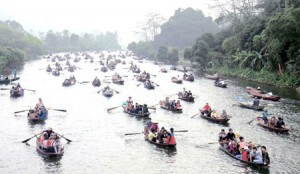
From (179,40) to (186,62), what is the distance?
2623 centimetres

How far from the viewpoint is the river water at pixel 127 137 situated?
83.5 ft

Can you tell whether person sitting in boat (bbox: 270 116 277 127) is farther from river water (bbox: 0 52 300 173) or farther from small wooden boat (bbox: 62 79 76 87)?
small wooden boat (bbox: 62 79 76 87)

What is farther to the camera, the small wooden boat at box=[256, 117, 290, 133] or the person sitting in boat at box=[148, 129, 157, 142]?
the small wooden boat at box=[256, 117, 290, 133]

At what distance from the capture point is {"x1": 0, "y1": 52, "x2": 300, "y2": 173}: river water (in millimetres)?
25453

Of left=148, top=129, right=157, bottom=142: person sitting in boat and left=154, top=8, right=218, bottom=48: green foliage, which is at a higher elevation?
left=154, top=8, right=218, bottom=48: green foliage

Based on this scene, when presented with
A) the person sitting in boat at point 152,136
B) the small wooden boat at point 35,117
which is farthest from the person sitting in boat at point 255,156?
the small wooden boat at point 35,117

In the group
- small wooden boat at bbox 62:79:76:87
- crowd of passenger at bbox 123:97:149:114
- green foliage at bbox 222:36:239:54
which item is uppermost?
green foliage at bbox 222:36:239:54

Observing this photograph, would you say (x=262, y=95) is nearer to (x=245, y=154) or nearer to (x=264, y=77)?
(x=264, y=77)

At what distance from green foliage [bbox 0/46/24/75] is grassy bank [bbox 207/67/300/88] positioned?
1591 inches

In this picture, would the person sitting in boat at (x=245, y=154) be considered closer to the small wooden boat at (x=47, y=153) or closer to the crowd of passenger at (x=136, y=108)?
the small wooden boat at (x=47, y=153)

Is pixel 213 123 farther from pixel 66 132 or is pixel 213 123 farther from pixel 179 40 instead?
pixel 179 40

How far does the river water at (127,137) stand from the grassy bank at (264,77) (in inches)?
100

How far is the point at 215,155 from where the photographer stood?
90.4ft

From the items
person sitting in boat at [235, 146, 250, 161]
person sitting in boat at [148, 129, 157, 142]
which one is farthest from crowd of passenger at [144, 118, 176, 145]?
person sitting in boat at [235, 146, 250, 161]
